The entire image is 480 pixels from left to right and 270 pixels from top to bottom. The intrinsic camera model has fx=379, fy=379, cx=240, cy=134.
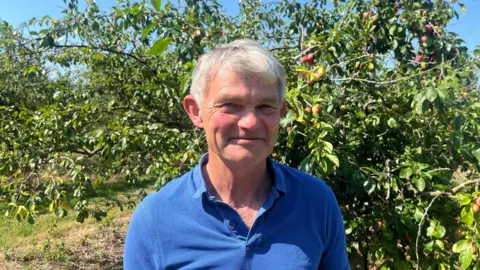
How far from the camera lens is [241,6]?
143 inches

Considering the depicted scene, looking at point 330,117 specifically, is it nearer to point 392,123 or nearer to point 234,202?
point 392,123

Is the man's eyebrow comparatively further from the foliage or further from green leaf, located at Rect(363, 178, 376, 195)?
green leaf, located at Rect(363, 178, 376, 195)

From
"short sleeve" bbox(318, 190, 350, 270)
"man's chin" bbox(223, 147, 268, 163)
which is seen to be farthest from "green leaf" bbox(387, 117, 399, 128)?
"man's chin" bbox(223, 147, 268, 163)

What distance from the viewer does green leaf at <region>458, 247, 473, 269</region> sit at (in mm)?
1449

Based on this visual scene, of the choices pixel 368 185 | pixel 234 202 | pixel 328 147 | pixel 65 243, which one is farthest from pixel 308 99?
pixel 65 243

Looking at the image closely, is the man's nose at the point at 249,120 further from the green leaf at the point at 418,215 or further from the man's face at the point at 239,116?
the green leaf at the point at 418,215

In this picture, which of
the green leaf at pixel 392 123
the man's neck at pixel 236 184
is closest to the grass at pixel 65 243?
the green leaf at pixel 392 123

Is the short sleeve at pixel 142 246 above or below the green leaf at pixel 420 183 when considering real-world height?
below

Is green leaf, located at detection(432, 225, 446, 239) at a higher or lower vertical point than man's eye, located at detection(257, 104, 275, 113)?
lower

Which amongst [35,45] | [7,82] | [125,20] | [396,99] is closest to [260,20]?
[125,20]

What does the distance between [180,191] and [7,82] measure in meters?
6.68

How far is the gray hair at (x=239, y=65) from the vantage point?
36.0 inches

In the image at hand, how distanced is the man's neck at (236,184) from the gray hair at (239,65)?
189 millimetres

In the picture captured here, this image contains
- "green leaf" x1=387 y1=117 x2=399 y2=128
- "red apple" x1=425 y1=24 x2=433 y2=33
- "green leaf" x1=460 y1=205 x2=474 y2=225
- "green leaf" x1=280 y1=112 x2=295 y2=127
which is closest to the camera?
"green leaf" x1=460 y1=205 x2=474 y2=225
